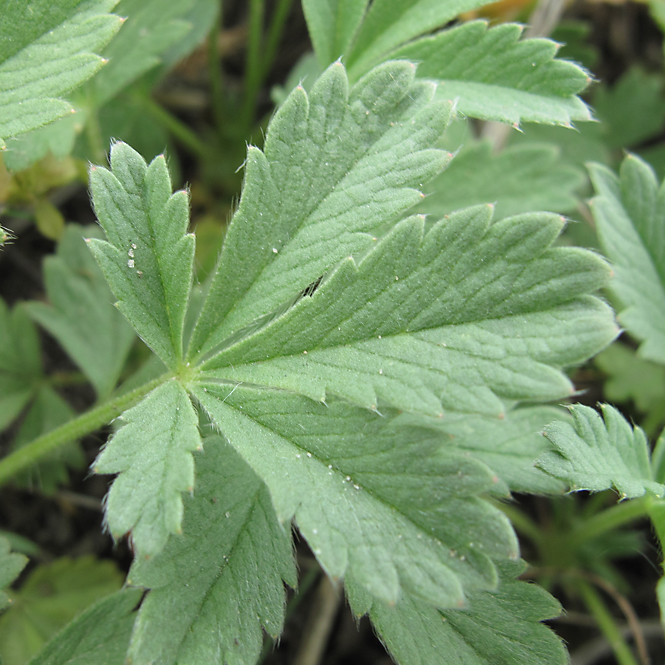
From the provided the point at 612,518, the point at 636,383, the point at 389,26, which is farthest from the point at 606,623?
the point at 389,26

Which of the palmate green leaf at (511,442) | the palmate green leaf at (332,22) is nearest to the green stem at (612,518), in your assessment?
the palmate green leaf at (511,442)

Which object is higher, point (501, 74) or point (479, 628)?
point (501, 74)

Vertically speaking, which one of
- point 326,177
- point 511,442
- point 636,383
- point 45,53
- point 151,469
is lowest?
point 636,383

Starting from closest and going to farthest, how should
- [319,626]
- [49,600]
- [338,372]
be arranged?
[338,372] → [49,600] → [319,626]

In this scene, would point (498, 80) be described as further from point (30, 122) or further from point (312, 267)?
point (30, 122)

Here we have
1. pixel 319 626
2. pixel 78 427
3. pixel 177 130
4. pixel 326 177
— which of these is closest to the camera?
pixel 326 177

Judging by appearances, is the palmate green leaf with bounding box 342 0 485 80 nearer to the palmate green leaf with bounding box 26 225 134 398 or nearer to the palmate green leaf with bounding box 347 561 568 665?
the palmate green leaf with bounding box 26 225 134 398

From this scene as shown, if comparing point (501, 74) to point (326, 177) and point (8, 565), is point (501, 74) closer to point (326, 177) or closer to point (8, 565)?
point (326, 177)
